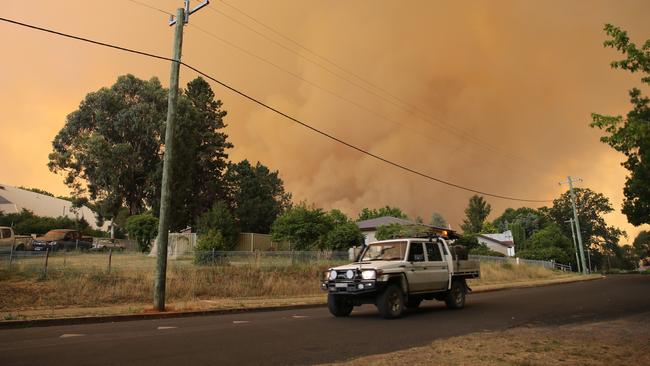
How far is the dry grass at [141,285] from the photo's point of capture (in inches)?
594

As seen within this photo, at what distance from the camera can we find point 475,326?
10.3 m

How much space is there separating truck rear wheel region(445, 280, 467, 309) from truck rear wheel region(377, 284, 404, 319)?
3.03 meters

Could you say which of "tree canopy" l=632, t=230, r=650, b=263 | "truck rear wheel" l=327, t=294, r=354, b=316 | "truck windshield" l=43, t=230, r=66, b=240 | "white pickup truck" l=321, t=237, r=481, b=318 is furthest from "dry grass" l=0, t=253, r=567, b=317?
"tree canopy" l=632, t=230, r=650, b=263

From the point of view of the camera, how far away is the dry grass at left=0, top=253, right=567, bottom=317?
15.1 metres

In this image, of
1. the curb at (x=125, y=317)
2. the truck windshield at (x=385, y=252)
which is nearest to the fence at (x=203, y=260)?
the curb at (x=125, y=317)

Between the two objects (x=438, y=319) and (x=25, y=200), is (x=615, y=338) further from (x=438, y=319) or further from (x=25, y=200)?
(x=25, y=200)

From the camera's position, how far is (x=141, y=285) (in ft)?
55.8

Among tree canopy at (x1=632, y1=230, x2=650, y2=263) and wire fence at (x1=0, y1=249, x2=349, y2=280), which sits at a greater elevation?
tree canopy at (x1=632, y1=230, x2=650, y2=263)

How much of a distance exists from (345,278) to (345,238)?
16894mm

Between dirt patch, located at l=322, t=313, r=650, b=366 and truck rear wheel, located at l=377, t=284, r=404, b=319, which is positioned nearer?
dirt patch, located at l=322, t=313, r=650, b=366

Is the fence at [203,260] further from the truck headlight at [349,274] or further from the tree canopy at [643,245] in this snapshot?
the tree canopy at [643,245]

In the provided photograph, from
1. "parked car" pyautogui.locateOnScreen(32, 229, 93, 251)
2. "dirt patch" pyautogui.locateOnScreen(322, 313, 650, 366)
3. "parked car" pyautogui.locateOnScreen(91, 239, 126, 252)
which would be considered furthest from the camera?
"parked car" pyautogui.locateOnScreen(91, 239, 126, 252)

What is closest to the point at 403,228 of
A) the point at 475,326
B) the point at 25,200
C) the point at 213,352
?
the point at 475,326

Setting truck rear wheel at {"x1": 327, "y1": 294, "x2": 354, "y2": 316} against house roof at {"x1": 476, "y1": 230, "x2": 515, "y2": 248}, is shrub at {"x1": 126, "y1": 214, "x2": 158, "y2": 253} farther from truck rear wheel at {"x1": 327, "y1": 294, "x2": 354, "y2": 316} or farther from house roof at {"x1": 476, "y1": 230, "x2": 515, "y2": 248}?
house roof at {"x1": 476, "y1": 230, "x2": 515, "y2": 248}
